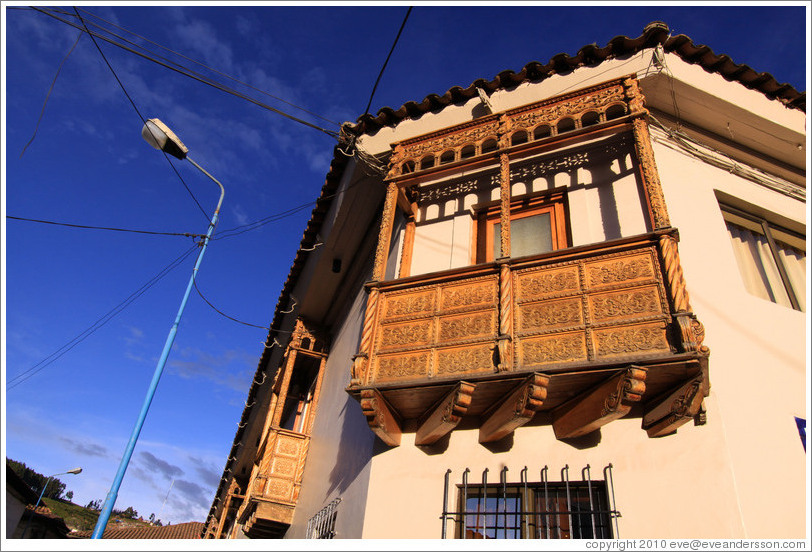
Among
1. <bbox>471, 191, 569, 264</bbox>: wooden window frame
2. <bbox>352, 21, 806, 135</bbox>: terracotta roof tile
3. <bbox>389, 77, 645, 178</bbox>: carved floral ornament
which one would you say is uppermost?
<bbox>352, 21, 806, 135</bbox>: terracotta roof tile

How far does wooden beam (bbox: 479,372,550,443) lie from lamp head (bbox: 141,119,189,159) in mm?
5869

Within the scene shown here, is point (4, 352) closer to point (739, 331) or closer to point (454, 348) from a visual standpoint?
point (454, 348)

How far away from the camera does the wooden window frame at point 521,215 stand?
6480 millimetres

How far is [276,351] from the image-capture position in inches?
522

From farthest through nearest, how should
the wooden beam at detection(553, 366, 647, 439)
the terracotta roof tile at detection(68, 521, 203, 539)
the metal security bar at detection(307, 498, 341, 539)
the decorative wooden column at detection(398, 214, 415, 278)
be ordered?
1. the terracotta roof tile at detection(68, 521, 203, 539)
2. the decorative wooden column at detection(398, 214, 415, 278)
3. the metal security bar at detection(307, 498, 341, 539)
4. the wooden beam at detection(553, 366, 647, 439)

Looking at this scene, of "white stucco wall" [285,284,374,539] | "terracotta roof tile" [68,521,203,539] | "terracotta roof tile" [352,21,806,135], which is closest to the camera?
"white stucco wall" [285,284,374,539]

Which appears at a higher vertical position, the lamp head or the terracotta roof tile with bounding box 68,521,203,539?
the lamp head

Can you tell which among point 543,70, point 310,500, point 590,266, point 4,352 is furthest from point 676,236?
point 310,500

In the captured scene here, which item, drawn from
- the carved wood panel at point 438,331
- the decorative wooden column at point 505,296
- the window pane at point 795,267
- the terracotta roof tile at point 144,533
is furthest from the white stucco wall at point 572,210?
the terracotta roof tile at point 144,533

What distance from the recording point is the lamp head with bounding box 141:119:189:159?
23.9 ft

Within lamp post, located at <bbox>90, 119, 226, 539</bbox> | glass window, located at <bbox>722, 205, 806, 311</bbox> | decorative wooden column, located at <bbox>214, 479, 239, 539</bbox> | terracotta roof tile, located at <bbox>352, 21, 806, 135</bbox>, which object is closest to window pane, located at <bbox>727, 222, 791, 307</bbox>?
glass window, located at <bbox>722, 205, 806, 311</bbox>

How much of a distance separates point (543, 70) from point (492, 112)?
2.79ft

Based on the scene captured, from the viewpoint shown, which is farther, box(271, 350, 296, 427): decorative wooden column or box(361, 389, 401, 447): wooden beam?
box(271, 350, 296, 427): decorative wooden column

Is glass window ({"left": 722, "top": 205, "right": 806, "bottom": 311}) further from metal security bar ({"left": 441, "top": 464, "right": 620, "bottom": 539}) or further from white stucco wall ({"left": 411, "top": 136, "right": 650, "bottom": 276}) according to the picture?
metal security bar ({"left": 441, "top": 464, "right": 620, "bottom": 539})
